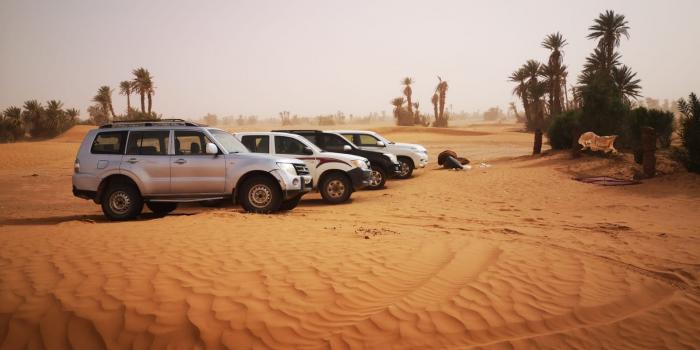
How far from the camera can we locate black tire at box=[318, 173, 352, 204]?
1148cm

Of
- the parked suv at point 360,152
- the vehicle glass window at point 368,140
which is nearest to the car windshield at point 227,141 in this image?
the parked suv at point 360,152

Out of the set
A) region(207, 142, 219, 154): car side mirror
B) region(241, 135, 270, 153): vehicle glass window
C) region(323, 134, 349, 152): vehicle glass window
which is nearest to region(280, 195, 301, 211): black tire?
region(241, 135, 270, 153): vehicle glass window

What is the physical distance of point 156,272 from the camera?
472 centimetres

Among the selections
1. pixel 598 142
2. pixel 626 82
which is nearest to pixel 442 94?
pixel 626 82

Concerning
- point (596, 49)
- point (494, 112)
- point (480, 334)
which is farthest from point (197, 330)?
point (494, 112)

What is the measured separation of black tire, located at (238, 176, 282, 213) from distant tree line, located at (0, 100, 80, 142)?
45186mm

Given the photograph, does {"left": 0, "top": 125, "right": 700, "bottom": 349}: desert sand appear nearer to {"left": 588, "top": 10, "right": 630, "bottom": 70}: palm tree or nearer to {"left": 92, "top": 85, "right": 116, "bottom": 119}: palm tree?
{"left": 588, "top": 10, "right": 630, "bottom": 70}: palm tree

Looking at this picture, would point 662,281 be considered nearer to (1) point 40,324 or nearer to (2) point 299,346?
(2) point 299,346

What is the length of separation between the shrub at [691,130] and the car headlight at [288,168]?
1219 cm

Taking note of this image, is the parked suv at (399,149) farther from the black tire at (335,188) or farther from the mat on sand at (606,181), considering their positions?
the mat on sand at (606,181)

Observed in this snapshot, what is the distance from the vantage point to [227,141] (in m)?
9.54

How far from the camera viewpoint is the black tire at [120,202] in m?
8.79

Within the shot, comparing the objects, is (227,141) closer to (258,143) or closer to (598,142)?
(258,143)

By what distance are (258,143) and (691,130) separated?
13.1 metres
